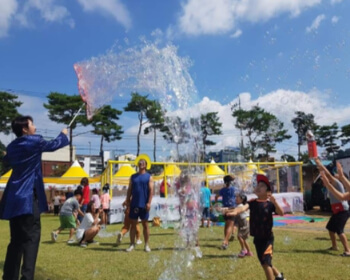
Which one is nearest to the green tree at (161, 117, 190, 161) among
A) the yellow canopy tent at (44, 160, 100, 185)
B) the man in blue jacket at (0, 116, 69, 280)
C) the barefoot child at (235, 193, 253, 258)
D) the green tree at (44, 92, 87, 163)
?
the barefoot child at (235, 193, 253, 258)

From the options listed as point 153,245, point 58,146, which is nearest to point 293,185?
point 153,245

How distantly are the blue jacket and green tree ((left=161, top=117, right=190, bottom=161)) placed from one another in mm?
2678

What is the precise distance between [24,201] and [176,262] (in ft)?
10.7

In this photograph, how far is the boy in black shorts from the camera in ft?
14.6

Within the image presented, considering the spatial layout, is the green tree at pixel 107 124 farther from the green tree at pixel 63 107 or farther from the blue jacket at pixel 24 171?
the blue jacket at pixel 24 171

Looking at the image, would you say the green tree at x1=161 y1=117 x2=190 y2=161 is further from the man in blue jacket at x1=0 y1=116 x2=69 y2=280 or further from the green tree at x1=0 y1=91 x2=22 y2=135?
the green tree at x1=0 y1=91 x2=22 y2=135

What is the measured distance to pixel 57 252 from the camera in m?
7.44

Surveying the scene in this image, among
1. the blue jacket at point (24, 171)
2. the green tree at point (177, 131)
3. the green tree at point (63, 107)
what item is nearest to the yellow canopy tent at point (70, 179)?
the green tree at point (63, 107)

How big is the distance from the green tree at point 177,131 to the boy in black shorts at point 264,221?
1917mm

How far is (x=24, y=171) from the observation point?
3977 mm

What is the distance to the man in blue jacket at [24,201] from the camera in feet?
12.5

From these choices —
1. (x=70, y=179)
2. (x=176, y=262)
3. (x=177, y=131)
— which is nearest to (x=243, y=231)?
(x=176, y=262)

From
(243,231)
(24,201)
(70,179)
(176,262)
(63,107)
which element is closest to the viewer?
(24,201)

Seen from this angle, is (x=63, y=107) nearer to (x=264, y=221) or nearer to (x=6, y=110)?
(x=6, y=110)
